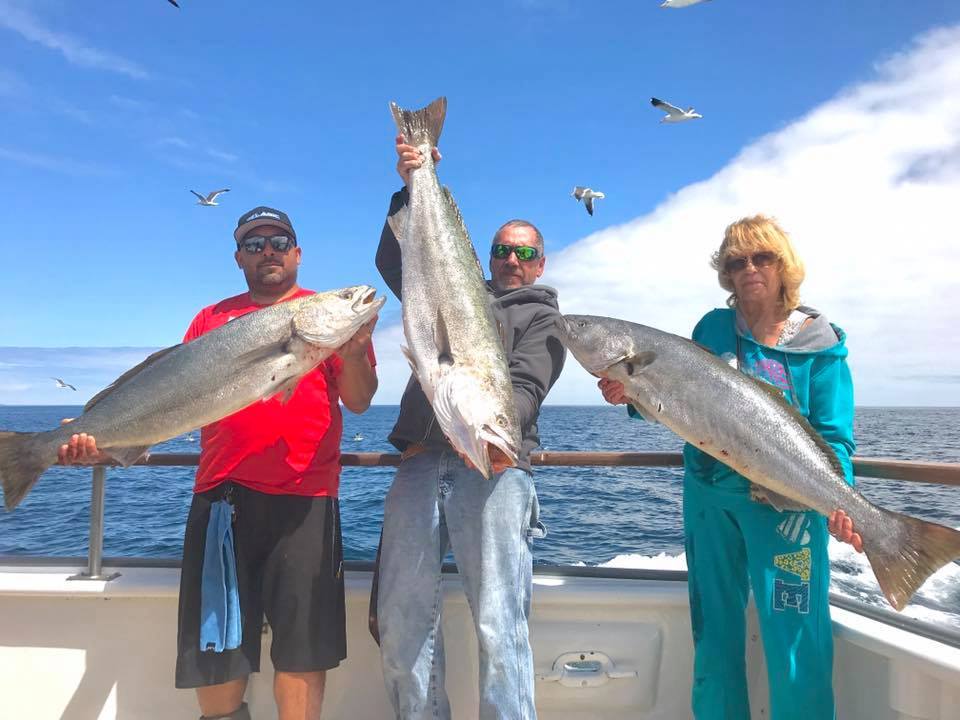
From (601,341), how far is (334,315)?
1.24 metres

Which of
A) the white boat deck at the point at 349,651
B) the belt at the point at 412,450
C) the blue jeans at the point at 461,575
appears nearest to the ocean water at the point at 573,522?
the white boat deck at the point at 349,651

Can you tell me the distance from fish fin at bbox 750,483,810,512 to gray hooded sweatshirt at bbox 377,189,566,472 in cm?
102

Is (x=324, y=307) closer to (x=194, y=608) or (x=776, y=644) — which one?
(x=194, y=608)

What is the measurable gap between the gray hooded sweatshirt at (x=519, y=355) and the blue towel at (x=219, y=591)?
907 mm

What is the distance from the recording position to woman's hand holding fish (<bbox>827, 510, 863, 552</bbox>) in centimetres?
261

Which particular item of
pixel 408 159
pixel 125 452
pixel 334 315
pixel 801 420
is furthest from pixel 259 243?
pixel 801 420

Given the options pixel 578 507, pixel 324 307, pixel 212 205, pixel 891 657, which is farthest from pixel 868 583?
pixel 212 205

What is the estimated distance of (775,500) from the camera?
2.71 metres

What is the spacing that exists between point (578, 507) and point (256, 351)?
13698 millimetres

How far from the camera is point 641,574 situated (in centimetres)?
357

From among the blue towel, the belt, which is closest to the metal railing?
the belt

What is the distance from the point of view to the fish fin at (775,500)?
268 centimetres

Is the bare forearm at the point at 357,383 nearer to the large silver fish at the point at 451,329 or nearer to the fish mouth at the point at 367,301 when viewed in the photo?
the fish mouth at the point at 367,301

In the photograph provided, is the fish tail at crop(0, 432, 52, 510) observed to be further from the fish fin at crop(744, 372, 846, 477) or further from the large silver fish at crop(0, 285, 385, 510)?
the fish fin at crop(744, 372, 846, 477)
